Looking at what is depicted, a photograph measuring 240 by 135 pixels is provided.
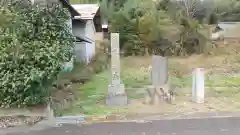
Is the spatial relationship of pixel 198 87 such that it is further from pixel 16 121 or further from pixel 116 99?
pixel 16 121

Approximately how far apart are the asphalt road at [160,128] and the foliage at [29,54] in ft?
3.47

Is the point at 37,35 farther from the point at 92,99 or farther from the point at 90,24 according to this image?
the point at 90,24

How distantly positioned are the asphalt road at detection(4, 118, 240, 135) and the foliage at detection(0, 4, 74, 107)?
1.06 m

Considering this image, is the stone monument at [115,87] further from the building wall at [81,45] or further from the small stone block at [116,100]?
the building wall at [81,45]

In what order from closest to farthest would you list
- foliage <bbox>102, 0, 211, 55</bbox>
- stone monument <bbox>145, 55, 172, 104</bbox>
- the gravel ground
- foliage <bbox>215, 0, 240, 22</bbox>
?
1. the gravel ground
2. stone monument <bbox>145, 55, 172, 104</bbox>
3. foliage <bbox>102, 0, 211, 55</bbox>
4. foliage <bbox>215, 0, 240, 22</bbox>

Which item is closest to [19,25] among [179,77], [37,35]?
[37,35]

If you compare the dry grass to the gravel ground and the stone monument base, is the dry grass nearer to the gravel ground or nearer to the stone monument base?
the stone monument base

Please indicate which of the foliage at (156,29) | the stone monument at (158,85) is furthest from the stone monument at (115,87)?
the foliage at (156,29)

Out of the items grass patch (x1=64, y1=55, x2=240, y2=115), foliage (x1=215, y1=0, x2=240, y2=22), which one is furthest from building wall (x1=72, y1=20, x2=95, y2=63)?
foliage (x1=215, y1=0, x2=240, y2=22)

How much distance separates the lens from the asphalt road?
21.6 ft

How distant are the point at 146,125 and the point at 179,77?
7668mm

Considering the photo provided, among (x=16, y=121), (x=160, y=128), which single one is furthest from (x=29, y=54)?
(x=160, y=128)

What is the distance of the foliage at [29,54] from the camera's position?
7.43 meters

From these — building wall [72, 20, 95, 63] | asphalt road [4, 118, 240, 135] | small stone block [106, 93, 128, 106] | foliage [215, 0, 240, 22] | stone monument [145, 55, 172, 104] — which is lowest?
asphalt road [4, 118, 240, 135]
